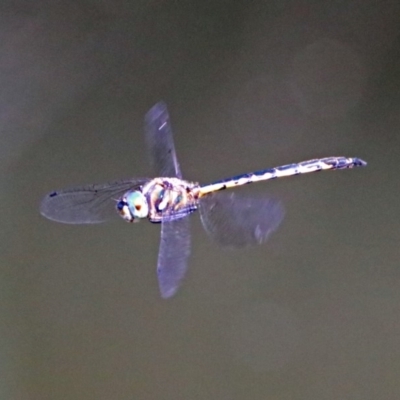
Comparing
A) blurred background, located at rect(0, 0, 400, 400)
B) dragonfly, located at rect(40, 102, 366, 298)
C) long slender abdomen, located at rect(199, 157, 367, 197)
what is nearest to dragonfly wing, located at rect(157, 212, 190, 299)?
dragonfly, located at rect(40, 102, 366, 298)


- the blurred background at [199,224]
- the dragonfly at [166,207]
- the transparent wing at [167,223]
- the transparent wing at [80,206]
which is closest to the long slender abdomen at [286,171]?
the dragonfly at [166,207]

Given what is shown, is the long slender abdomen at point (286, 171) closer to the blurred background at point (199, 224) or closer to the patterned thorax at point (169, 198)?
the patterned thorax at point (169, 198)

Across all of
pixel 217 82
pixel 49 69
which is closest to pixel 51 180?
pixel 49 69

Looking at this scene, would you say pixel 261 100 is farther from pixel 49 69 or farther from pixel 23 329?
pixel 23 329

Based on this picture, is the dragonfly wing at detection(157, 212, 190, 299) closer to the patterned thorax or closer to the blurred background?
the patterned thorax

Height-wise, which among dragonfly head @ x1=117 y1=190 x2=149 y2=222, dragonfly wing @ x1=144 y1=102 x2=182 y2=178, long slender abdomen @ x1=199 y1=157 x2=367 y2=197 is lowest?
dragonfly head @ x1=117 y1=190 x2=149 y2=222

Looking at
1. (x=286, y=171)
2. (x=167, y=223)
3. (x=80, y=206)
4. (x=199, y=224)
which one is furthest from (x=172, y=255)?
(x=199, y=224)
